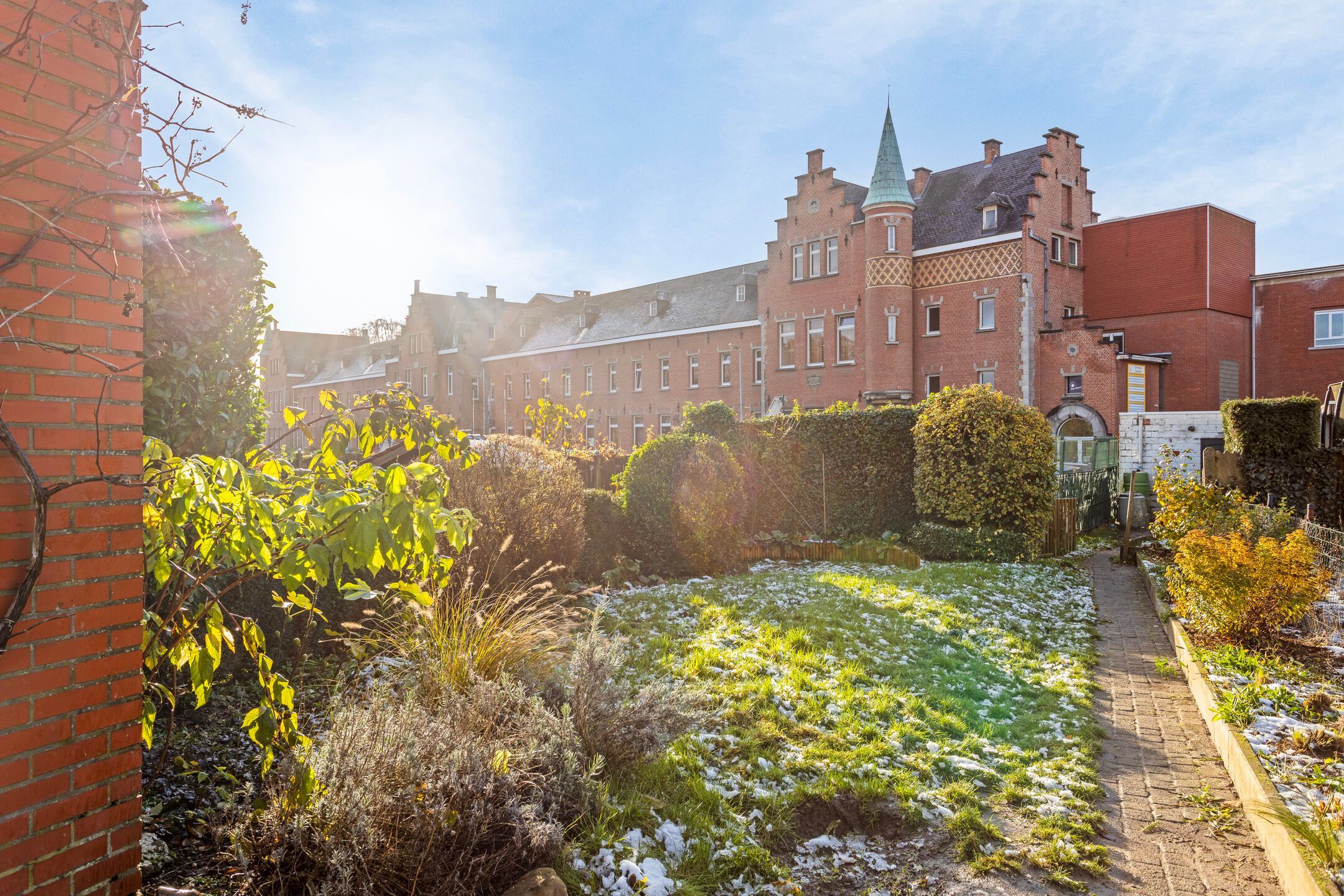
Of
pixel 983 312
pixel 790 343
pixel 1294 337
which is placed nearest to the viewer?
pixel 983 312

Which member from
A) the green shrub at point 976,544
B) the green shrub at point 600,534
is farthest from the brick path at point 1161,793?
the green shrub at point 600,534

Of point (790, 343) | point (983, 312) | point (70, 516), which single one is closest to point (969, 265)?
point (983, 312)

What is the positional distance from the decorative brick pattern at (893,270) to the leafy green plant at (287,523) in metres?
29.2

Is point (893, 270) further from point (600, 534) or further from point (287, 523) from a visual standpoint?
point (287, 523)

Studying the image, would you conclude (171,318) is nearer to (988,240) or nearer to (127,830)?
(127,830)

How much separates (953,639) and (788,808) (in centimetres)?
426

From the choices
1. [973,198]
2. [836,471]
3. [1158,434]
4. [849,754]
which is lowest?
[849,754]

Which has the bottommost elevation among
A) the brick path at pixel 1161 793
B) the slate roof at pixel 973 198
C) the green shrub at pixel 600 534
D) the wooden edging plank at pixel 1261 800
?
the brick path at pixel 1161 793

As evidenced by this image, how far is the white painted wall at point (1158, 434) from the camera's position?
23.8m

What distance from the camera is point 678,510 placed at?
11742 mm

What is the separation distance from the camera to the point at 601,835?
4051mm

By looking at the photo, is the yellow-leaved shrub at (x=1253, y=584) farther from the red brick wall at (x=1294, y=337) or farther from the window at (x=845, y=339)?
the red brick wall at (x=1294, y=337)

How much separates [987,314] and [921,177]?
8.52 m

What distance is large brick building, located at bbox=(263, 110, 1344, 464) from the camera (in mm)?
28281
